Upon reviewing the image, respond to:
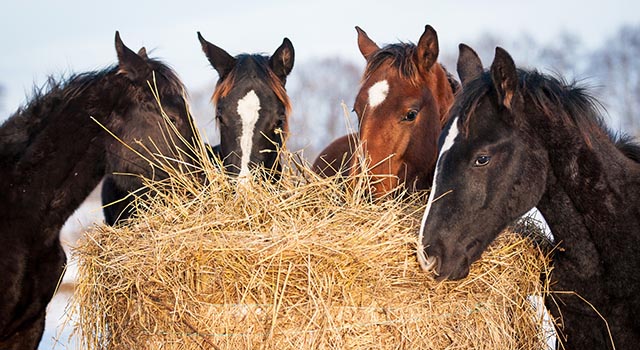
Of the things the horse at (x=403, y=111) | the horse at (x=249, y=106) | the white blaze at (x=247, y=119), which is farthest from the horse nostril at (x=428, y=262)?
the white blaze at (x=247, y=119)

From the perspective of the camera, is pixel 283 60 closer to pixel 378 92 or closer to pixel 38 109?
pixel 378 92

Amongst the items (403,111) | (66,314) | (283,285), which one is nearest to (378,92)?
(403,111)

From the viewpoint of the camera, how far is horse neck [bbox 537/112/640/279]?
3.57 meters

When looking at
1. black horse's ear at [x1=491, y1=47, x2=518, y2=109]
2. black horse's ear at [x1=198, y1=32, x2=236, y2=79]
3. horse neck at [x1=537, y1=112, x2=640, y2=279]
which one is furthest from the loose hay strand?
black horse's ear at [x1=198, y1=32, x2=236, y2=79]

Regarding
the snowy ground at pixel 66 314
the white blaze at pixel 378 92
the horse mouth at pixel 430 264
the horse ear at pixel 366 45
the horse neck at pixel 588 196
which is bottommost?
the snowy ground at pixel 66 314

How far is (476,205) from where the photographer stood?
3.48 metres

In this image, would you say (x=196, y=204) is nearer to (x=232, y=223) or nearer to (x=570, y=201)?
(x=232, y=223)

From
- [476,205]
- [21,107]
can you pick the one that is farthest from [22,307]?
[476,205]

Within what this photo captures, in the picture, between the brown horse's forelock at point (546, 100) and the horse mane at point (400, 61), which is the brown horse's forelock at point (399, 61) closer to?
the horse mane at point (400, 61)

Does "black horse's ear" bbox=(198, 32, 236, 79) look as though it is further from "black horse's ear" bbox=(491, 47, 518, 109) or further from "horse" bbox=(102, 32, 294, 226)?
"black horse's ear" bbox=(491, 47, 518, 109)

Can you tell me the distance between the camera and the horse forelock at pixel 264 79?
540 centimetres

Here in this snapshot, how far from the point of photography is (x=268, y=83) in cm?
543

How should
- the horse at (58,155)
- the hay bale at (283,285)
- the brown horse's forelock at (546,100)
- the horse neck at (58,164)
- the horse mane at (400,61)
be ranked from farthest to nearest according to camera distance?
1. the horse mane at (400,61)
2. the horse neck at (58,164)
3. the horse at (58,155)
4. the brown horse's forelock at (546,100)
5. the hay bale at (283,285)

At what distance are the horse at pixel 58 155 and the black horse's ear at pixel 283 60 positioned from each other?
0.89 metres
